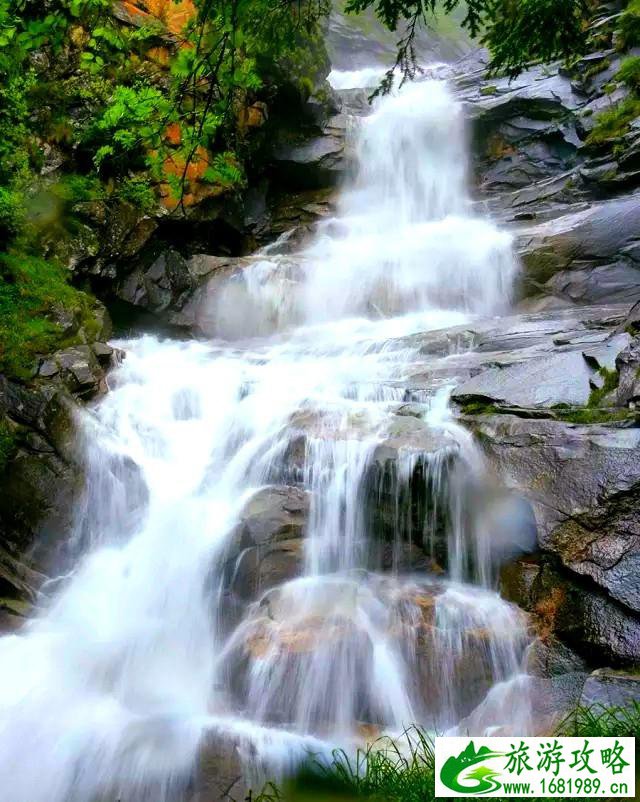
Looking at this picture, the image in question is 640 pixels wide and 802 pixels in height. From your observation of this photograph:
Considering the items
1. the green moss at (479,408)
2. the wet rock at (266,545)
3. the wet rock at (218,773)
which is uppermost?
the green moss at (479,408)

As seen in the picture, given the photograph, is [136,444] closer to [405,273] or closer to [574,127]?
[405,273]

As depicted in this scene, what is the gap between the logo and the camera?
2480 mm

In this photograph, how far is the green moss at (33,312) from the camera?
7.15 m

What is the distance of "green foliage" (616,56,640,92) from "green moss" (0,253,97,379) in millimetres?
14232

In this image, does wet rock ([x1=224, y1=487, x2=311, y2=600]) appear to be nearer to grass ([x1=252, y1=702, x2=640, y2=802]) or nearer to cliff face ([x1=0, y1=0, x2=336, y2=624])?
grass ([x1=252, y1=702, x2=640, y2=802])

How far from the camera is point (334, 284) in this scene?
1316 cm

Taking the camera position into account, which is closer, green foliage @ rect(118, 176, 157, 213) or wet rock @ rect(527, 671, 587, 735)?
wet rock @ rect(527, 671, 587, 735)

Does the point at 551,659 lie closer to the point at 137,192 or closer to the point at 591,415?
the point at 591,415

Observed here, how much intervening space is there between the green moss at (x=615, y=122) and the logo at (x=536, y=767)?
45.7 feet

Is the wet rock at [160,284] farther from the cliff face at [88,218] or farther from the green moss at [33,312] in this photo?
the green moss at [33,312]

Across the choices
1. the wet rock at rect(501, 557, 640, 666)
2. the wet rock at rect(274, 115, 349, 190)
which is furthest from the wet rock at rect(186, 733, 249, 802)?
the wet rock at rect(274, 115, 349, 190)

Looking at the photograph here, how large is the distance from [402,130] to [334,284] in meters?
8.66

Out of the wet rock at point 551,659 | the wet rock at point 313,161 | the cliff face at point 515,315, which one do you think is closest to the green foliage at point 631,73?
the cliff face at point 515,315

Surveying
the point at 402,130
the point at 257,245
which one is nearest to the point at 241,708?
the point at 257,245
